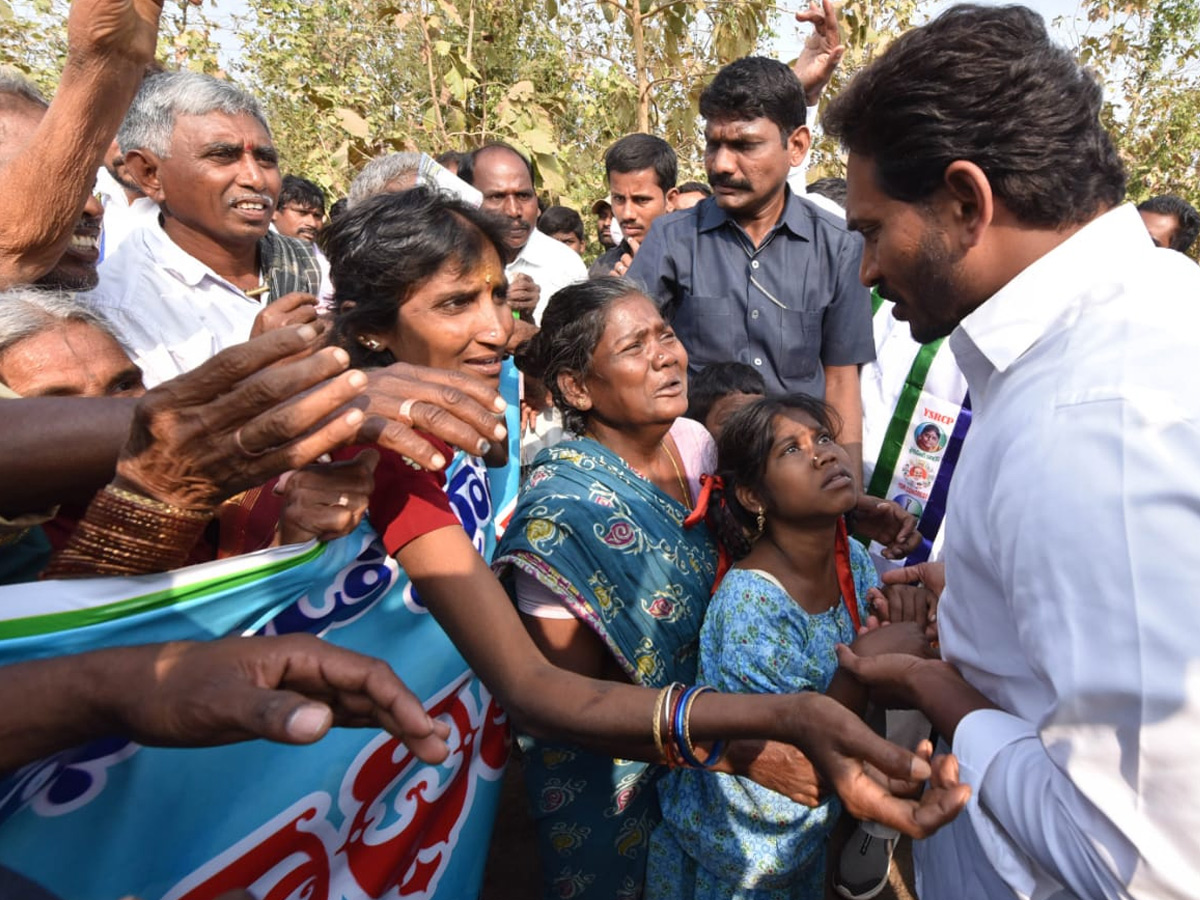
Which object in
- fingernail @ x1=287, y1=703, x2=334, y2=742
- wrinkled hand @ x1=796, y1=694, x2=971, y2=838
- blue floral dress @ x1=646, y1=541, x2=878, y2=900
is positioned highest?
fingernail @ x1=287, y1=703, x2=334, y2=742

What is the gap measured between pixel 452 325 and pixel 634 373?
1.99ft

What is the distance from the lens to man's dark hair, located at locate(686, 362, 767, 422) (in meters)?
3.29

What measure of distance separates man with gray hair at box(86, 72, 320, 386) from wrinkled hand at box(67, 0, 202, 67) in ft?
3.97

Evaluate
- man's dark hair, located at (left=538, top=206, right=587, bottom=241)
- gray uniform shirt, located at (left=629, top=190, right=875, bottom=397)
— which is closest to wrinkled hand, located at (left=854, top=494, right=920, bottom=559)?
gray uniform shirt, located at (left=629, top=190, right=875, bottom=397)

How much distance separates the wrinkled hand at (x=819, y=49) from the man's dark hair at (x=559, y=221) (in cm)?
360

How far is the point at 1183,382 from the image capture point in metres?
1.13

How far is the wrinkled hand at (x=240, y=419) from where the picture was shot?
110 centimetres

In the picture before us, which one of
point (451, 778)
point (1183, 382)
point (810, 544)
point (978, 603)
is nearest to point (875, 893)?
point (810, 544)

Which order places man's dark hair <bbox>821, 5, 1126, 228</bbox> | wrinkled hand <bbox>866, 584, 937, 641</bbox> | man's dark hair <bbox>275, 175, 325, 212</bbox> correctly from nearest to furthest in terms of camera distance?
man's dark hair <bbox>821, 5, 1126, 228</bbox>, wrinkled hand <bbox>866, 584, 937, 641</bbox>, man's dark hair <bbox>275, 175, 325, 212</bbox>

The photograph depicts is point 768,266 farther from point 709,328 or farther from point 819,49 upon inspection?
point 819,49

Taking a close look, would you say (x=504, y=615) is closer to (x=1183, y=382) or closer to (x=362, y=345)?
(x=362, y=345)

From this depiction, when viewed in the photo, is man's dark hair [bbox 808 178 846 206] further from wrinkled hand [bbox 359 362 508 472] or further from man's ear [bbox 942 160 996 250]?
wrinkled hand [bbox 359 362 508 472]

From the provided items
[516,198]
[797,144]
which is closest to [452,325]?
[797,144]

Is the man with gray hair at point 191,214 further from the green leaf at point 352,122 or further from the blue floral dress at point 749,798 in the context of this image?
the green leaf at point 352,122
